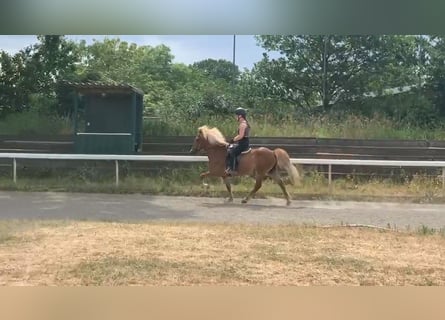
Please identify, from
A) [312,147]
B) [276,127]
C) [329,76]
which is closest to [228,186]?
[276,127]

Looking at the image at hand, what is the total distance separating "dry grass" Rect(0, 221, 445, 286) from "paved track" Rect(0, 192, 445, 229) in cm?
36

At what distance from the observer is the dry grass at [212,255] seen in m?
2.73

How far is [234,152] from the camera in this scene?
224 inches

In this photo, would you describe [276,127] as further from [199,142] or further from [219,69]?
[219,69]

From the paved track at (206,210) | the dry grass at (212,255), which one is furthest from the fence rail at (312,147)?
the dry grass at (212,255)

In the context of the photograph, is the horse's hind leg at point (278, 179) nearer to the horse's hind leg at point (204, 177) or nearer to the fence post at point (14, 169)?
the horse's hind leg at point (204, 177)

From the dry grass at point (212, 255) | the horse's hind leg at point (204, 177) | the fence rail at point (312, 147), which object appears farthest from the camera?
the horse's hind leg at point (204, 177)

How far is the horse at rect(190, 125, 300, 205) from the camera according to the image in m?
5.46

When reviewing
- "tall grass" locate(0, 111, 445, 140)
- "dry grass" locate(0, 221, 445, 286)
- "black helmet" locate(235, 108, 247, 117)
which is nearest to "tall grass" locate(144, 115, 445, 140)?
"tall grass" locate(0, 111, 445, 140)

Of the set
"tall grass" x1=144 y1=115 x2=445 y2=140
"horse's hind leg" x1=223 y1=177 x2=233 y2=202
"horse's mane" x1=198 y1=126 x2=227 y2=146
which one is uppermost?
"tall grass" x1=144 y1=115 x2=445 y2=140

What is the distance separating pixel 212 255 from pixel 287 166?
2.43 m

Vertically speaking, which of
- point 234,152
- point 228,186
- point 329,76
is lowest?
point 228,186

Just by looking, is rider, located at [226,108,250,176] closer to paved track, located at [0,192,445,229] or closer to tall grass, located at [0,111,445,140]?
tall grass, located at [0,111,445,140]

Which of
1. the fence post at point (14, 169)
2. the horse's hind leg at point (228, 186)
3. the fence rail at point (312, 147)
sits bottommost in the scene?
the horse's hind leg at point (228, 186)
